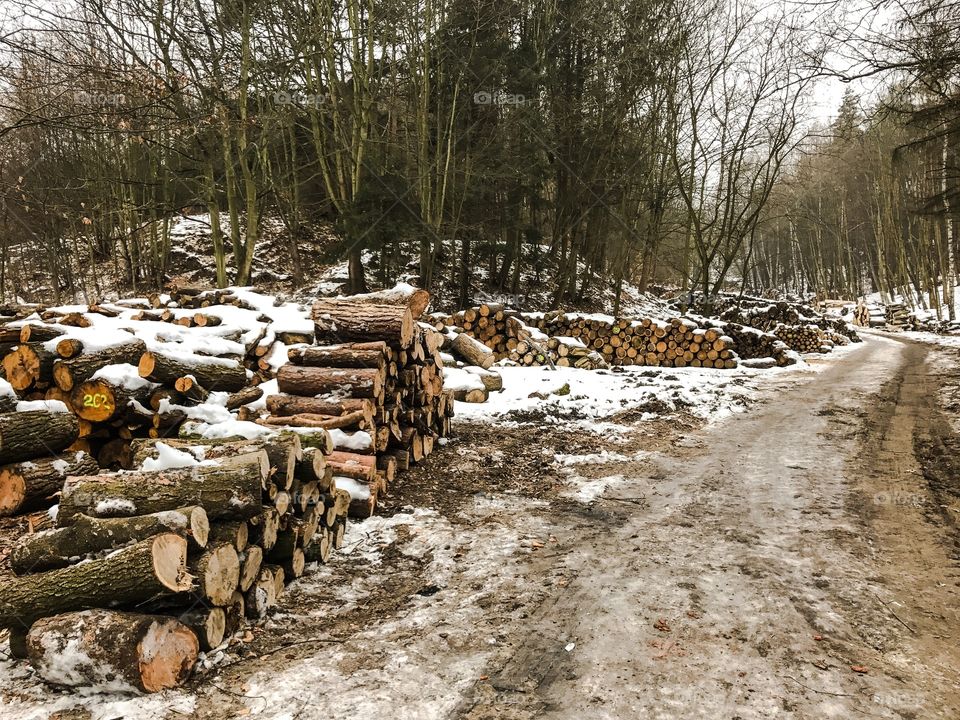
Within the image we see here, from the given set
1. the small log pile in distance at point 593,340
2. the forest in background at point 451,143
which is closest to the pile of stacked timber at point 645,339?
the small log pile in distance at point 593,340

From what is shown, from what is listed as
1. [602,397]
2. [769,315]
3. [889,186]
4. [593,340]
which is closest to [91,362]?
[602,397]

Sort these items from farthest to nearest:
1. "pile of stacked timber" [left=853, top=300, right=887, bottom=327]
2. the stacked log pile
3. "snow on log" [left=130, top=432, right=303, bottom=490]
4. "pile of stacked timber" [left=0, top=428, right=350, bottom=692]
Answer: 1. "pile of stacked timber" [left=853, top=300, right=887, bottom=327]
2. the stacked log pile
3. "snow on log" [left=130, top=432, right=303, bottom=490]
4. "pile of stacked timber" [left=0, top=428, right=350, bottom=692]

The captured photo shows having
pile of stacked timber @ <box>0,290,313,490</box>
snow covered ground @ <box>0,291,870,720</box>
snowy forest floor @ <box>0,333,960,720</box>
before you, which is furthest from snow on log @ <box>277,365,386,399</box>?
snow covered ground @ <box>0,291,870,720</box>

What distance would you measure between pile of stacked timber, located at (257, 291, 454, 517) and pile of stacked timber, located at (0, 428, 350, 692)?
4.29 ft

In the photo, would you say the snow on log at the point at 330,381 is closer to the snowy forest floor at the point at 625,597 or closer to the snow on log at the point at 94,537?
the snowy forest floor at the point at 625,597

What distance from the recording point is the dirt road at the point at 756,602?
259cm

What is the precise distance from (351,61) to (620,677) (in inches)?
596

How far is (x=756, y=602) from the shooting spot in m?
3.37

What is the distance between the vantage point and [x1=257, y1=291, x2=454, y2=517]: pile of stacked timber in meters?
5.39

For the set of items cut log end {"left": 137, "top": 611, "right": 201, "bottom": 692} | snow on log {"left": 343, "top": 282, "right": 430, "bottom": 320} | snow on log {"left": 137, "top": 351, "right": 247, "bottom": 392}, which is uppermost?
snow on log {"left": 343, "top": 282, "right": 430, "bottom": 320}

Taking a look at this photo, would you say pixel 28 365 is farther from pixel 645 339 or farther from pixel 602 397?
pixel 645 339

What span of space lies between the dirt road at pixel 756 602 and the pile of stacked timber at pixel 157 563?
1.59 metres

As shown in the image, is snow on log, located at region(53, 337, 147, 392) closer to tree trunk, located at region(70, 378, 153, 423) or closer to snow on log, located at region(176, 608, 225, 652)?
tree trunk, located at region(70, 378, 153, 423)

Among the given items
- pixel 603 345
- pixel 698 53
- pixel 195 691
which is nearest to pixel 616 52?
pixel 698 53
